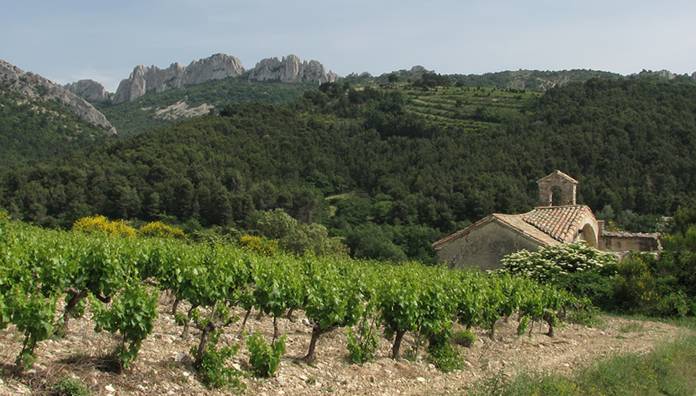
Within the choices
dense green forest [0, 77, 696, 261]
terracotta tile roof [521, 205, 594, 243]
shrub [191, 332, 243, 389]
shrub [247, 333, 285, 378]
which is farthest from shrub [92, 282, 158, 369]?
dense green forest [0, 77, 696, 261]

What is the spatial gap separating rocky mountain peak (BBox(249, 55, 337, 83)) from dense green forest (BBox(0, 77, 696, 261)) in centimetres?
7392

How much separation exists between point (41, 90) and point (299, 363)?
93.1 meters

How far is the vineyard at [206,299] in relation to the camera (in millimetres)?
6207

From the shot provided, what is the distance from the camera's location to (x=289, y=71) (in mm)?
144250

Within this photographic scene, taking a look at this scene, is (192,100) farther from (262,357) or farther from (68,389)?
(68,389)

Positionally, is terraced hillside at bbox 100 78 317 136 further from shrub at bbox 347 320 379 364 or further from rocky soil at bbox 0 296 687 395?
shrub at bbox 347 320 379 364

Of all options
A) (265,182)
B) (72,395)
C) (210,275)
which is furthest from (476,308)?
(265,182)

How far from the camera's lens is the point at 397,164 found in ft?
207

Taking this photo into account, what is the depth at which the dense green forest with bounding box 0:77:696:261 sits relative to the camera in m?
47.1

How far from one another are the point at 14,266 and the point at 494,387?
537 centimetres

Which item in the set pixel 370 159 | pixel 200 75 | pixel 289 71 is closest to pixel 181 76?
pixel 200 75

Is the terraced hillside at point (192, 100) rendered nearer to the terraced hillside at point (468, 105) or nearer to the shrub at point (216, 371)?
the terraced hillside at point (468, 105)

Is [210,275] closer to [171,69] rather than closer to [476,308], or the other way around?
[476,308]

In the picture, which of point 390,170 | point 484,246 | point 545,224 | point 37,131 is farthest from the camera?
point 37,131
